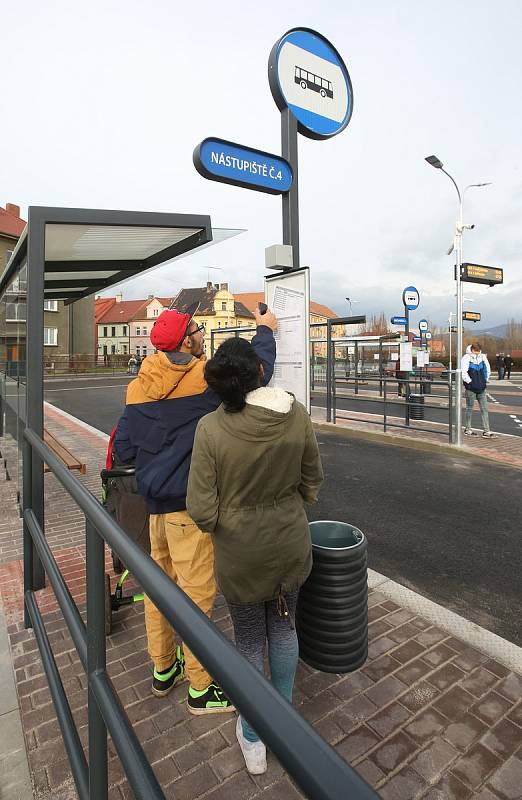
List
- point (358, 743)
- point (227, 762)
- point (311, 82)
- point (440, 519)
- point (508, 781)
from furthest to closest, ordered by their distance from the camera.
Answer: point (440, 519)
point (311, 82)
point (358, 743)
point (227, 762)
point (508, 781)

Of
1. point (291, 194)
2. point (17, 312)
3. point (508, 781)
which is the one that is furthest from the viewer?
point (17, 312)

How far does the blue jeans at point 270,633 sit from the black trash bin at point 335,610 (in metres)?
0.36

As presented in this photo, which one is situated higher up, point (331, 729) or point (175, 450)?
point (175, 450)

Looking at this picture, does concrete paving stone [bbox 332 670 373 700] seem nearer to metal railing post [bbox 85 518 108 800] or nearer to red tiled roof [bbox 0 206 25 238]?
metal railing post [bbox 85 518 108 800]

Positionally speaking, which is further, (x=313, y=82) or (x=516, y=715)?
(x=313, y=82)

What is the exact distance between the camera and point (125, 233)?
3.42m

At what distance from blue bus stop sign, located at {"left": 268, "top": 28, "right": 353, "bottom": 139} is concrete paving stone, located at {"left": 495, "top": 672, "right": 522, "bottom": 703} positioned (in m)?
3.72

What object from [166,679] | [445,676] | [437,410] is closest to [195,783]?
[166,679]

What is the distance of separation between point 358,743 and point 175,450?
1.57m

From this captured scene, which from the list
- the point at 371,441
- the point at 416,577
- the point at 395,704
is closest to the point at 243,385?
the point at 395,704

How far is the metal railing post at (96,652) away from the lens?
138 centimetres

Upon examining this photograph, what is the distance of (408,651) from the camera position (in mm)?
2775

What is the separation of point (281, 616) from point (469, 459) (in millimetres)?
7187

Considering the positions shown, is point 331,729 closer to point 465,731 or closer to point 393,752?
point 393,752
